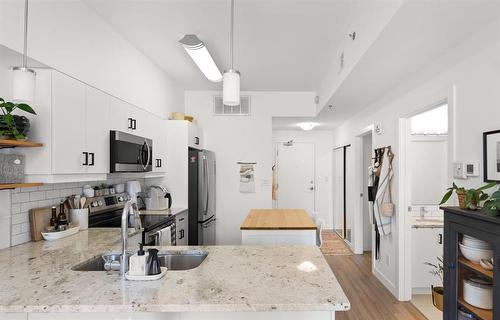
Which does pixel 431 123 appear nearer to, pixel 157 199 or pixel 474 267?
pixel 474 267

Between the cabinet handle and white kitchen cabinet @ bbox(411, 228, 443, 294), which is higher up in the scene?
the cabinet handle

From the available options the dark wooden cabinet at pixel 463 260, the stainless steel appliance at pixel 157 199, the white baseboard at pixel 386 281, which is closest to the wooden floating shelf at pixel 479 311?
the dark wooden cabinet at pixel 463 260

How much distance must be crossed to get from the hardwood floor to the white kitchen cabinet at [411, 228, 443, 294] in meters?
0.37

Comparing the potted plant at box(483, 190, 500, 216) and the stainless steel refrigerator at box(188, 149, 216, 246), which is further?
the stainless steel refrigerator at box(188, 149, 216, 246)

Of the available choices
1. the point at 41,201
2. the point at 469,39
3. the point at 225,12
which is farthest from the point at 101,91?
the point at 469,39

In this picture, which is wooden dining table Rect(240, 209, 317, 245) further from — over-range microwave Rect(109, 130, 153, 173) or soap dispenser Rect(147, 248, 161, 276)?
soap dispenser Rect(147, 248, 161, 276)

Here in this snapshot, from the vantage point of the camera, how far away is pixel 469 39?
6.55ft

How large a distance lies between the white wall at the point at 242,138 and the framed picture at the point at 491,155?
3.32 meters

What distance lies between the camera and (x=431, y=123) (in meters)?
3.93

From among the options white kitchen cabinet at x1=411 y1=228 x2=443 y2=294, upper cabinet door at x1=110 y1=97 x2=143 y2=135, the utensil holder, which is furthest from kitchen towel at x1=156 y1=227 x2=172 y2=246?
white kitchen cabinet at x1=411 y1=228 x2=443 y2=294

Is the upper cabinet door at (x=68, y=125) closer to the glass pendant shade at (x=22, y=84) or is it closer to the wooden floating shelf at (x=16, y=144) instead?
the wooden floating shelf at (x=16, y=144)

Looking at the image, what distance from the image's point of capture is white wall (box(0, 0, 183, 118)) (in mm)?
1842

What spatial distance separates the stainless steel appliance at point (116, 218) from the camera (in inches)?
110

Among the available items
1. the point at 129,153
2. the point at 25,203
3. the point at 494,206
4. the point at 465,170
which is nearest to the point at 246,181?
the point at 129,153
